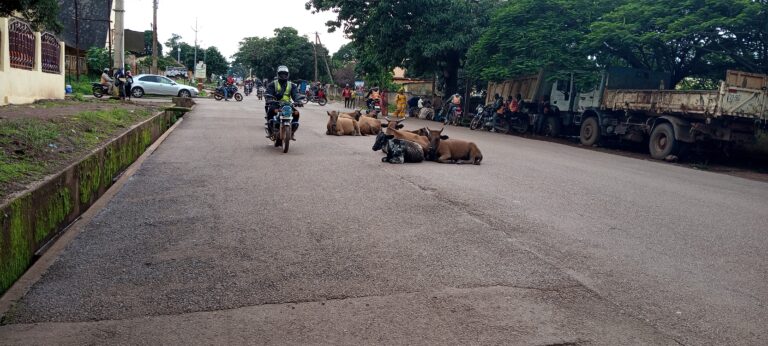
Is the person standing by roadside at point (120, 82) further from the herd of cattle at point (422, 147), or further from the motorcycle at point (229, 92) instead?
the motorcycle at point (229, 92)

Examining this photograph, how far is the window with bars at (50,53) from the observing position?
19016mm

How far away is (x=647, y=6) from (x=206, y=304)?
19.4m

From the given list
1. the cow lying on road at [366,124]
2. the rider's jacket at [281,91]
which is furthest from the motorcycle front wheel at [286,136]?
the cow lying on road at [366,124]

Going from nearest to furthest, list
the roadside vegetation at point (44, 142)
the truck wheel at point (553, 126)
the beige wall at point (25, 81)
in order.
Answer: the roadside vegetation at point (44, 142) < the beige wall at point (25, 81) < the truck wheel at point (553, 126)

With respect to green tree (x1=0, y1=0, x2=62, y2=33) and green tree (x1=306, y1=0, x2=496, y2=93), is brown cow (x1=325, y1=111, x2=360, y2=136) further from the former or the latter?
green tree (x1=306, y1=0, x2=496, y2=93)

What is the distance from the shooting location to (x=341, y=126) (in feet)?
53.3

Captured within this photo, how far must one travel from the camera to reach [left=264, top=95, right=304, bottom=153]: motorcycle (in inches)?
454

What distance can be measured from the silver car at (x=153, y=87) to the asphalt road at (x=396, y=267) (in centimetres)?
2903

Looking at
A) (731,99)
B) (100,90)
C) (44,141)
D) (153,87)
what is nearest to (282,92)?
(44,141)

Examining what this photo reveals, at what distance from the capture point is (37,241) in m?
5.27

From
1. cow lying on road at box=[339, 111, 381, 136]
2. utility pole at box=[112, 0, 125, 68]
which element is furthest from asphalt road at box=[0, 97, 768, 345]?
utility pole at box=[112, 0, 125, 68]

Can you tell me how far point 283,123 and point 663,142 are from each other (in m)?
11.5

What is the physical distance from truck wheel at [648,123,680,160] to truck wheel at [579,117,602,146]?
127 inches

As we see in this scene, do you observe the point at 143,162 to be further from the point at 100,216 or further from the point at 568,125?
the point at 568,125
